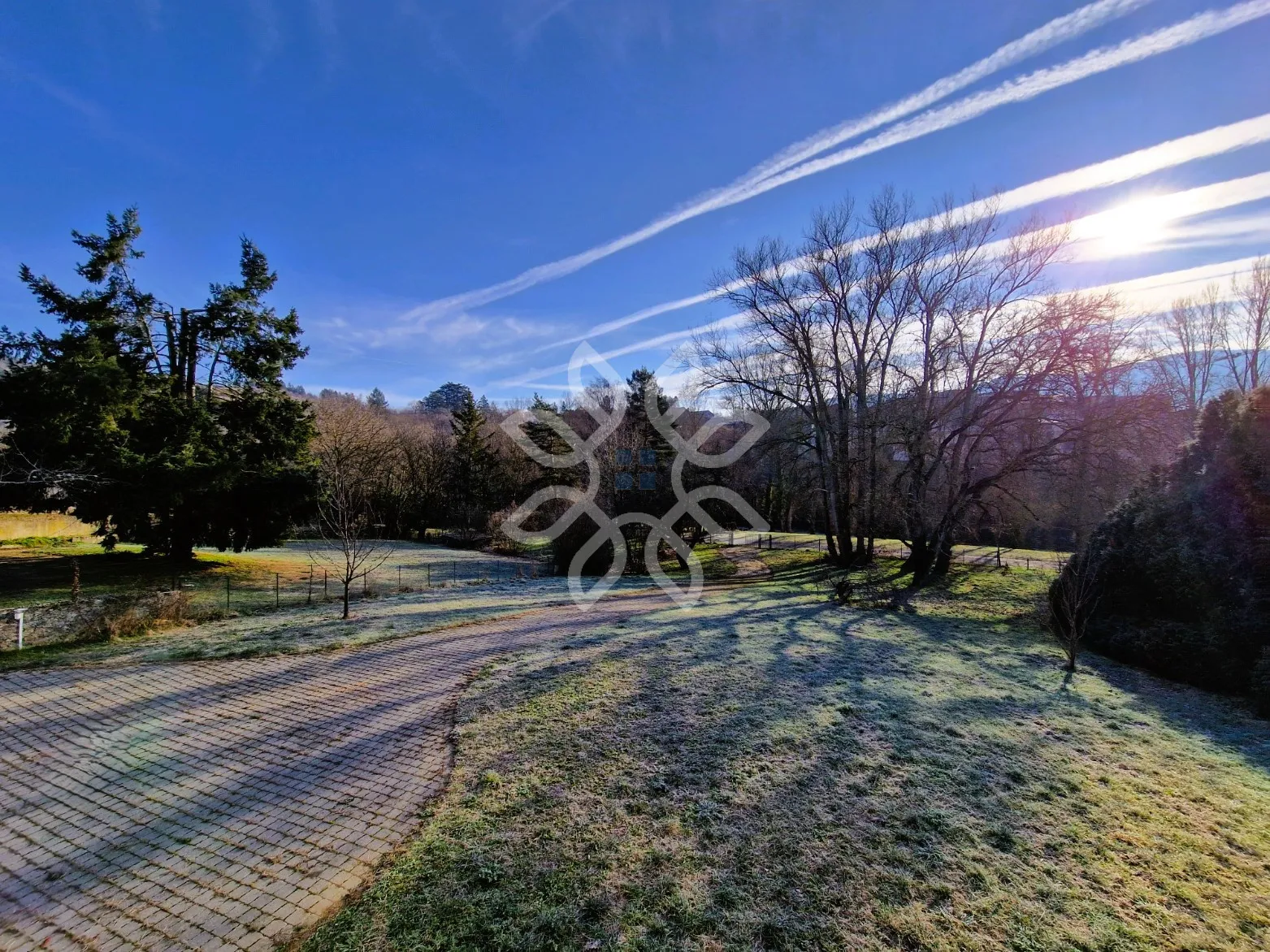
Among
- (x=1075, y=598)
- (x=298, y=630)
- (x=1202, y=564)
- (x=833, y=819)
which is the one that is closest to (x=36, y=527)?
(x=298, y=630)

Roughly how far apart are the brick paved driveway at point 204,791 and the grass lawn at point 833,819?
0.46 meters

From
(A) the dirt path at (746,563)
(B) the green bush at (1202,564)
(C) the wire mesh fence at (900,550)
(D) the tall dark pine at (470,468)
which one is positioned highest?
(D) the tall dark pine at (470,468)

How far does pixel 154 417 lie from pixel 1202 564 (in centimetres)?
2311

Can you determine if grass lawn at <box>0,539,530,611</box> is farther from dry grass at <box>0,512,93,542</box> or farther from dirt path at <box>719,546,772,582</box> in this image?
dirt path at <box>719,546,772,582</box>

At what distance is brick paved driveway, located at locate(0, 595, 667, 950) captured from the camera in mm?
3162

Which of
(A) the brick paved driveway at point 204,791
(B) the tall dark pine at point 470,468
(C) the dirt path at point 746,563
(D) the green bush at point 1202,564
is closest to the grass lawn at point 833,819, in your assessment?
(A) the brick paved driveway at point 204,791

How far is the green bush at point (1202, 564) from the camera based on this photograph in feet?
22.8

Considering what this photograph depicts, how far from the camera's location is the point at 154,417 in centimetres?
1458

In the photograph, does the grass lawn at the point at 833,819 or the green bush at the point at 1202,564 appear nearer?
the grass lawn at the point at 833,819

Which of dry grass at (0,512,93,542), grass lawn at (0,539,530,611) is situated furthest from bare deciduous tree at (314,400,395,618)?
dry grass at (0,512,93,542)

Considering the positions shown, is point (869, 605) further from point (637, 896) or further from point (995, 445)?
point (637, 896)

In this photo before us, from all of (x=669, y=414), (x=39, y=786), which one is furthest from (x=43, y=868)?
(x=669, y=414)

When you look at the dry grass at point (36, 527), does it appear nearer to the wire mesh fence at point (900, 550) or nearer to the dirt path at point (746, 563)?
the dirt path at point (746, 563)

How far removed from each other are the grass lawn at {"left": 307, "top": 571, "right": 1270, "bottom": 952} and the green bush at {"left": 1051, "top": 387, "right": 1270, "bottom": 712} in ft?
3.11
